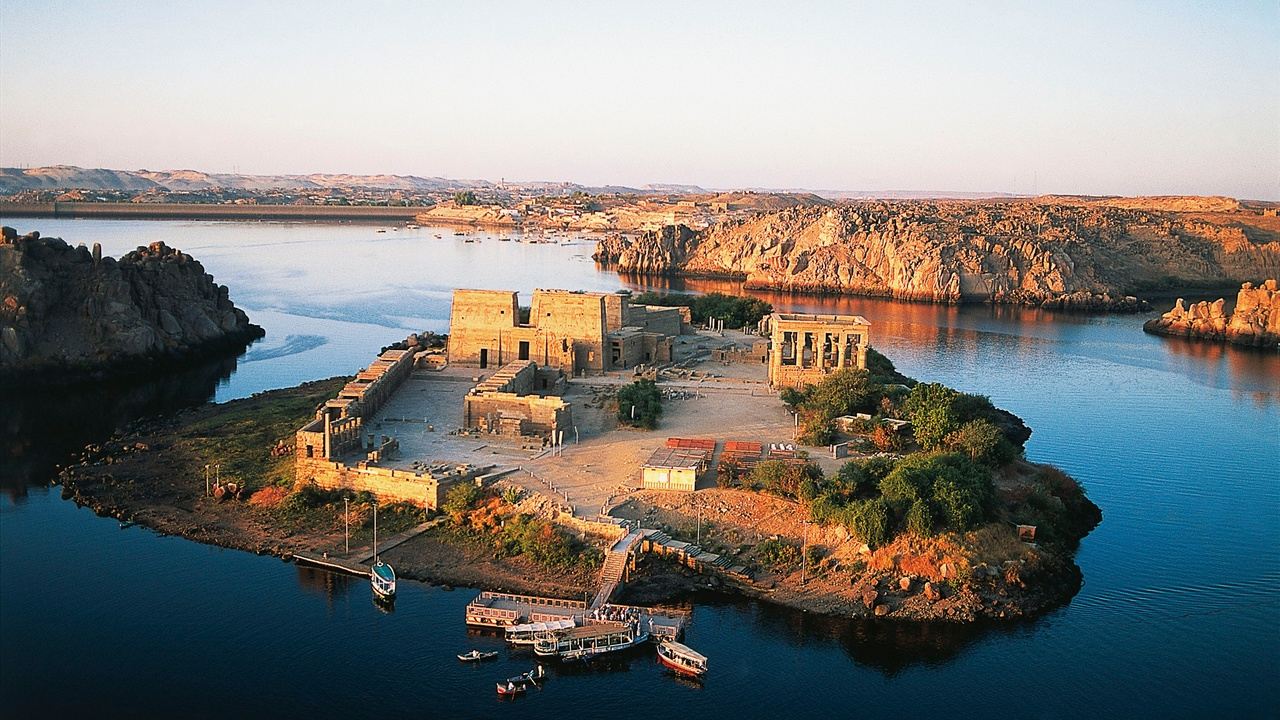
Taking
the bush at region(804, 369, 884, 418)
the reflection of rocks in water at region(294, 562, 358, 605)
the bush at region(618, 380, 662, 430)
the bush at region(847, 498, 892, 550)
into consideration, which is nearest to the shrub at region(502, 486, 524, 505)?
the reflection of rocks in water at region(294, 562, 358, 605)

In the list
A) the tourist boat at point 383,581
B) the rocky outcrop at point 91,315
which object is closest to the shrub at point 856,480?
the tourist boat at point 383,581

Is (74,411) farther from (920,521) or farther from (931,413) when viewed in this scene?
(920,521)

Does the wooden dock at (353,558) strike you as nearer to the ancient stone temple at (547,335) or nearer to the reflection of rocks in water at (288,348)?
the ancient stone temple at (547,335)

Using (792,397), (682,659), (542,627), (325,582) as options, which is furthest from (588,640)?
(792,397)

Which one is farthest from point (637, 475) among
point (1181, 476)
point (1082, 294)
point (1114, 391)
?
point (1082, 294)

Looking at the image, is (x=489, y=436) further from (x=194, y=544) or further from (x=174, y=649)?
(x=174, y=649)

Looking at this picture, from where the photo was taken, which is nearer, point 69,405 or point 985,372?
point 69,405
